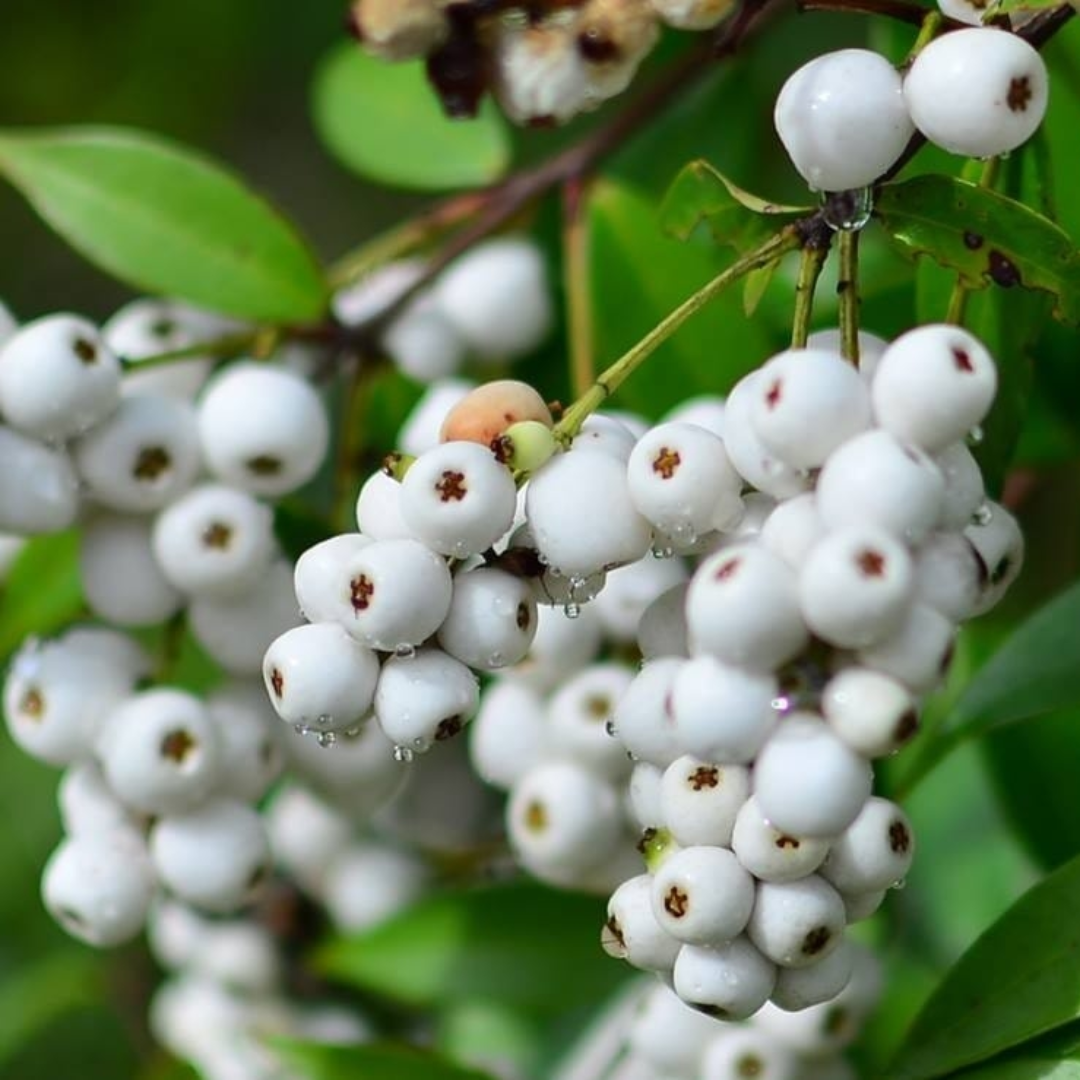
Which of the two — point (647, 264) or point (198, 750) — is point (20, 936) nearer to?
point (198, 750)

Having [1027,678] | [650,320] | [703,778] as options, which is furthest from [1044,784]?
[703,778]

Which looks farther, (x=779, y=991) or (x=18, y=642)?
(x=18, y=642)

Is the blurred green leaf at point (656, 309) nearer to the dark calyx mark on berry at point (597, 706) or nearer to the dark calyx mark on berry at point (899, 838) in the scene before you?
the dark calyx mark on berry at point (597, 706)

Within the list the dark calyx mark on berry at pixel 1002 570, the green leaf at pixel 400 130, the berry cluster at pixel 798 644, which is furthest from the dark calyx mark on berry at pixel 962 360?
the green leaf at pixel 400 130

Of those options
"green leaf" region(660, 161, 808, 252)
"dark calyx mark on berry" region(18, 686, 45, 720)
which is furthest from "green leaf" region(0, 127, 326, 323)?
"green leaf" region(660, 161, 808, 252)

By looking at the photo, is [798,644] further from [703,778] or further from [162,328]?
[162,328]

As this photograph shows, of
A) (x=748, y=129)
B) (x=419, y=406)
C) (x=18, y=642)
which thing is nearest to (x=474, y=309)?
(x=419, y=406)
